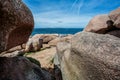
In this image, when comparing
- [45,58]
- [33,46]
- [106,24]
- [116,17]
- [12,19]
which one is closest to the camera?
[12,19]

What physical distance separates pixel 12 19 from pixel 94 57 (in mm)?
2252

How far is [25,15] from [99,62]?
95.5 inches

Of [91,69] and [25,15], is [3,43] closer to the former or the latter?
[25,15]

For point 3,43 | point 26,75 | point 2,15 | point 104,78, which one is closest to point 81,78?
point 104,78

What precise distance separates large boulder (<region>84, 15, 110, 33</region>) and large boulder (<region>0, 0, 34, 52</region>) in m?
8.28

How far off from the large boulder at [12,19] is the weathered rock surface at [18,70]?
1.70 feet

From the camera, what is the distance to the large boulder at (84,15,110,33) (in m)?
13.5

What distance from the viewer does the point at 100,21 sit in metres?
13.8

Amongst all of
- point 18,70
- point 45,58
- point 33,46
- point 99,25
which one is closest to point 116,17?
point 99,25

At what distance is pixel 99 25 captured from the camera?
13609 millimetres

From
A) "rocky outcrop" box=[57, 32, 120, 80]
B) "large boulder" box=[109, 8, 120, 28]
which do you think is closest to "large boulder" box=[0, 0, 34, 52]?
"rocky outcrop" box=[57, 32, 120, 80]

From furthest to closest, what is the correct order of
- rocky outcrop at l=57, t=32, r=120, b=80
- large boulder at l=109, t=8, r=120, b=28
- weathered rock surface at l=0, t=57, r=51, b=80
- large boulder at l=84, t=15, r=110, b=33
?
large boulder at l=84, t=15, r=110, b=33
large boulder at l=109, t=8, r=120, b=28
weathered rock surface at l=0, t=57, r=51, b=80
rocky outcrop at l=57, t=32, r=120, b=80

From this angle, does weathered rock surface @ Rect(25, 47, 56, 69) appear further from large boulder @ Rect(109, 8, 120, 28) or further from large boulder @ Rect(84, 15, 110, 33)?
large boulder @ Rect(109, 8, 120, 28)

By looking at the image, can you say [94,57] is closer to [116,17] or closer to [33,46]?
[116,17]
